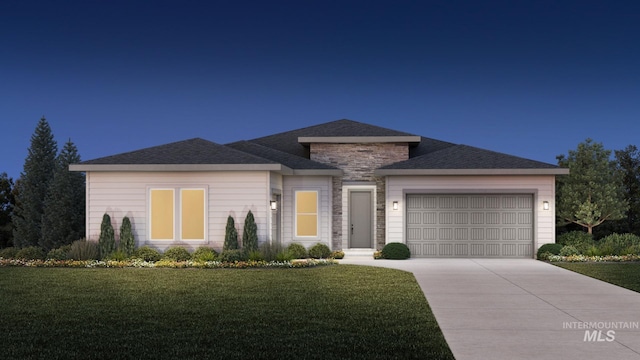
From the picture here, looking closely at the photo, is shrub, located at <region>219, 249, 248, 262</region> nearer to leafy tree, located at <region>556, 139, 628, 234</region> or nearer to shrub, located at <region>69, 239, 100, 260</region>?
shrub, located at <region>69, 239, 100, 260</region>

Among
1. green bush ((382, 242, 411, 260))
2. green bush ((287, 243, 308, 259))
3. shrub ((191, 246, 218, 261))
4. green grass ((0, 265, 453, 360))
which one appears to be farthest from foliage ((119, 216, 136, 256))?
green bush ((382, 242, 411, 260))

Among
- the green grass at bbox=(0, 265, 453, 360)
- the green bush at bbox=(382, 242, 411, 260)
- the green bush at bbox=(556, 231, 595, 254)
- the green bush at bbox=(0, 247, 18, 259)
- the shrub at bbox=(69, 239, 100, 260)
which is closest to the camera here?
the green grass at bbox=(0, 265, 453, 360)

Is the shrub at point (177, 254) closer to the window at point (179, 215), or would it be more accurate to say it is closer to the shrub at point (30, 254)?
the window at point (179, 215)

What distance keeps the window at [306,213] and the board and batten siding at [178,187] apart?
3040 millimetres

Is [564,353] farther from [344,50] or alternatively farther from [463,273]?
[344,50]

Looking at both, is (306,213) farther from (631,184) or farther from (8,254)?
(631,184)

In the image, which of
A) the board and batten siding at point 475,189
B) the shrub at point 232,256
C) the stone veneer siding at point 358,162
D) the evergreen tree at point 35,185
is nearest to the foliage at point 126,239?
the shrub at point 232,256

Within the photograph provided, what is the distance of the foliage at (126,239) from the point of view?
64.6ft

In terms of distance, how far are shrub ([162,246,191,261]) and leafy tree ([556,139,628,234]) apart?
48.6 feet

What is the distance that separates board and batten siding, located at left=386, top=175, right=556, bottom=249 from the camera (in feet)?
71.7

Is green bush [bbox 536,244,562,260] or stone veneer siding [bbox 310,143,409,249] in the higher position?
stone veneer siding [bbox 310,143,409,249]

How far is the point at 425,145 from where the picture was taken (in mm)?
27328

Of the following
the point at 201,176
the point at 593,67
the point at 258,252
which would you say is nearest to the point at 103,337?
the point at 258,252

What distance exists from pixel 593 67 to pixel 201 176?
74.7 feet
